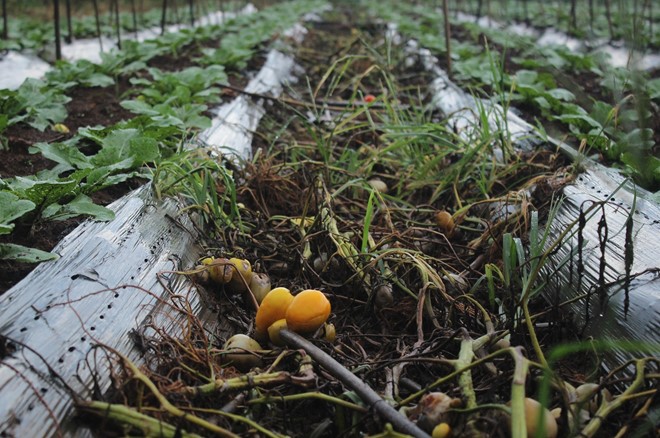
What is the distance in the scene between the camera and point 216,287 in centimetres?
179

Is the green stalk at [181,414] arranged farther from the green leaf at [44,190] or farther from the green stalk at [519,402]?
the green leaf at [44,190]

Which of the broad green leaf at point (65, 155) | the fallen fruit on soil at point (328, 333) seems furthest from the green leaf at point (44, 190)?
the fallen fruit on soil at point (328, 333)

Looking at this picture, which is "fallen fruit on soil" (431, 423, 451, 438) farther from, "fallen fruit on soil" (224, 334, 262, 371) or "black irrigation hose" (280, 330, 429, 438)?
"fallen fruit on soil" (224, 334, 262, 371)

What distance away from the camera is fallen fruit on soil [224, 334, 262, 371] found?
1.45 meters

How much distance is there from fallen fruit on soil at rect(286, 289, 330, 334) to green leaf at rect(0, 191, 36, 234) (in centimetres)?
70

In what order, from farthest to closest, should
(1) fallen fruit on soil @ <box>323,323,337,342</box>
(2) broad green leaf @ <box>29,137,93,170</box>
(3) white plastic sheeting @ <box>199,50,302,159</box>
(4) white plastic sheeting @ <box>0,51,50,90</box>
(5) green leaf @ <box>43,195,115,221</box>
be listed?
(4) white plastic sheeting @ <box>0,51,50,90</box> < (3) white plastic sheeting @ <box>199,50,302,159</box> < (2) broad green leaf @ <box>29,137,93,170</box> < (5) green leaf @ <box>43,195,115,221</box> < (1) fallen fruit on soil @ <box>323,323,337,342</box>

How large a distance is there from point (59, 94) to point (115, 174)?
1446 mm

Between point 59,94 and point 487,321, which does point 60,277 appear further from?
point 59,94

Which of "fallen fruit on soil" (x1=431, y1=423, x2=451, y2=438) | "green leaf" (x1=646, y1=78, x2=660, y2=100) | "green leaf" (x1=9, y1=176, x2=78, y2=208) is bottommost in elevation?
"fallen fruit on soil" (x1=431, y1=423, x2=451, y2=438)

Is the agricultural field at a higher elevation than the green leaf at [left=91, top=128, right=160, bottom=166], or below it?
below

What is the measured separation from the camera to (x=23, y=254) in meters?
1.45

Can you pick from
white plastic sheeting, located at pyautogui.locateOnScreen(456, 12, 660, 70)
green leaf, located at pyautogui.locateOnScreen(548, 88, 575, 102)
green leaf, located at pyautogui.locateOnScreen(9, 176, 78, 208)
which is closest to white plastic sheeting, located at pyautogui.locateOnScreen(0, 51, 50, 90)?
green leaf, located at pyautogui.locateOnScreen(9, 176, 78, 208)

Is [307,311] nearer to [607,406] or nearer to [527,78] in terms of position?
[607,406]

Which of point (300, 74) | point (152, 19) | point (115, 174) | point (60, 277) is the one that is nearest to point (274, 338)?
point (60, 277)
